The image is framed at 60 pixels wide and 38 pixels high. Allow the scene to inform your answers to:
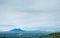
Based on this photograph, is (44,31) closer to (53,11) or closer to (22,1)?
(53,11)

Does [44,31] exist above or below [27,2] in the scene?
below

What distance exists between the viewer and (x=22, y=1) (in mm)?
2096

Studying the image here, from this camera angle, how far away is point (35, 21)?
2051 millimetres

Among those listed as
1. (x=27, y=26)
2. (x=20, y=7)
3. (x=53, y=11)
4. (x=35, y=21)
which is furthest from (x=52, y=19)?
(x=20, y=7)

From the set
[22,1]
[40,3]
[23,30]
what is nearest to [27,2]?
[22,1]

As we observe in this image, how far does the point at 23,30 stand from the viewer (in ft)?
6.64

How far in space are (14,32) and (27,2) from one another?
555mm

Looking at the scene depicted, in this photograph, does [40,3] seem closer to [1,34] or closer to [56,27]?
→ [56,27]

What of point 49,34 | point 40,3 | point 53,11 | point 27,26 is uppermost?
point 40,3

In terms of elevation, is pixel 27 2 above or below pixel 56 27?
above

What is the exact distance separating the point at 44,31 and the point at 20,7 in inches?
22.4

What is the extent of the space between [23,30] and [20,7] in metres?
0.39

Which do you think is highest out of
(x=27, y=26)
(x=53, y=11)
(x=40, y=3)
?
(x=40, y=3)

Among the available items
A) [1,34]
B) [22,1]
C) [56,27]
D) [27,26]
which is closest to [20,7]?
[22,1]
